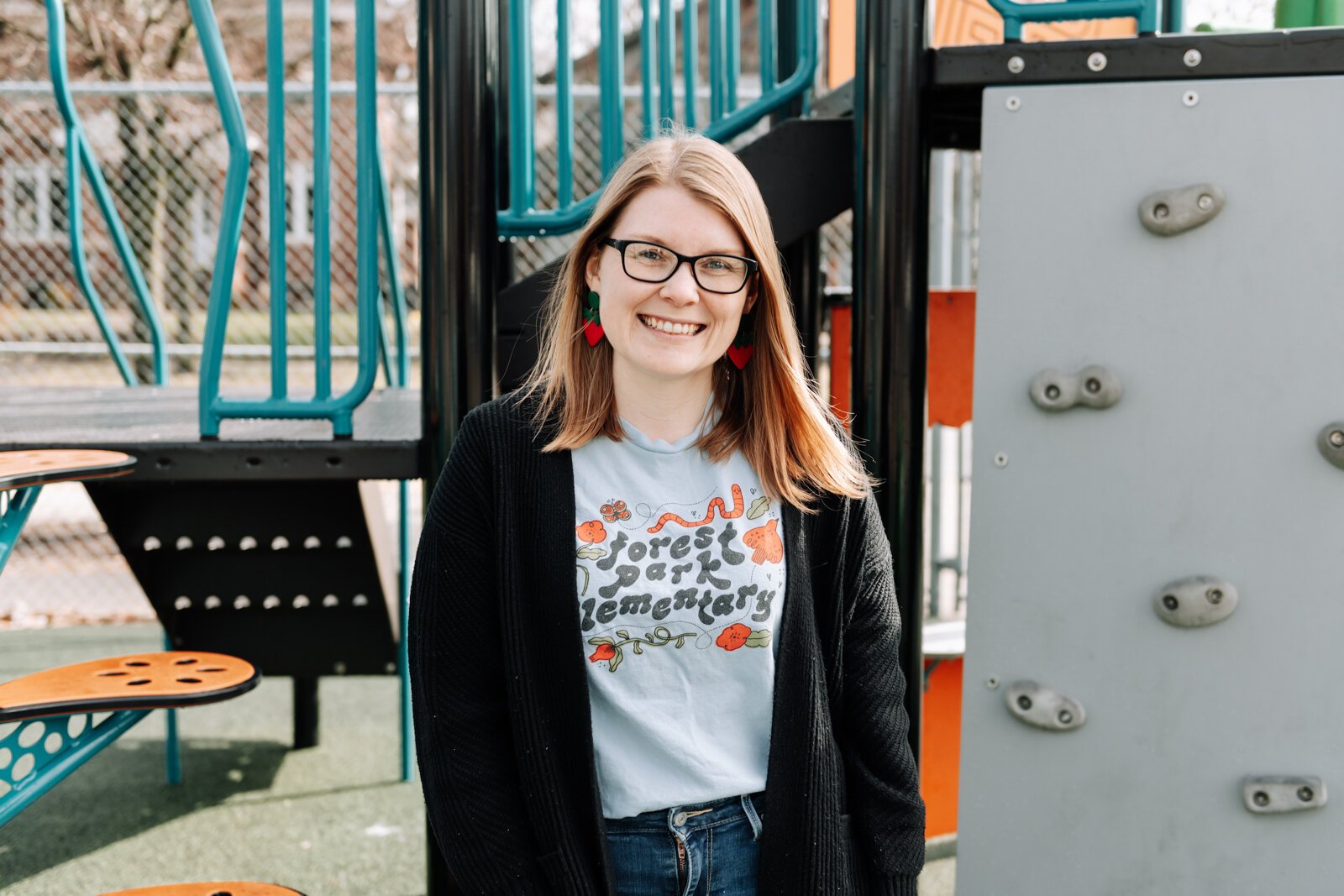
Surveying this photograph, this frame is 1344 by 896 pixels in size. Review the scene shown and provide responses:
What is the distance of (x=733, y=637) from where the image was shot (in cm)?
146

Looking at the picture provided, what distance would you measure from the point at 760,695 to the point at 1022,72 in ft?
4.04

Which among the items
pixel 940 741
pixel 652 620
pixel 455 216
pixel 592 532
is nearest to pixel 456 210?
pixel 455 216

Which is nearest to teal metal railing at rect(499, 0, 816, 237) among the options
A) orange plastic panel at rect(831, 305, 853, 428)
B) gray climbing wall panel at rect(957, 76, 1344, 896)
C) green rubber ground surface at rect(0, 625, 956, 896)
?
orange plastic panel at rect(831, 305, 853, 428)

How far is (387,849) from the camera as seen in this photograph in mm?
3326

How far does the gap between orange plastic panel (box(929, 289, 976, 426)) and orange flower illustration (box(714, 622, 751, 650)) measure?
5.65ft

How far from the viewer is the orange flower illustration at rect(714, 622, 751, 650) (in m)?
1.46

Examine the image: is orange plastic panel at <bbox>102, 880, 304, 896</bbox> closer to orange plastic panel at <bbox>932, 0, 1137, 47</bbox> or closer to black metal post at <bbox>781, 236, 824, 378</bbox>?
black metal post at <bbox>781, 236, 824, 378</bbox>

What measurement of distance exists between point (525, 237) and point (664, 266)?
1.35 meters

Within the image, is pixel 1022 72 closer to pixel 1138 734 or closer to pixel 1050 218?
pixel 1050 218

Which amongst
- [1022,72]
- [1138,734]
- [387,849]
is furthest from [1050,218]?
[387,849]

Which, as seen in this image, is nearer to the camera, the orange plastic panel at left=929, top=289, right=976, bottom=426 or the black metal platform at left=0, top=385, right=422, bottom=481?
the black metal platform at left=0, top=385, right=422, bottom=481

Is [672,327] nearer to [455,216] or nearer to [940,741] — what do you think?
[455,216]

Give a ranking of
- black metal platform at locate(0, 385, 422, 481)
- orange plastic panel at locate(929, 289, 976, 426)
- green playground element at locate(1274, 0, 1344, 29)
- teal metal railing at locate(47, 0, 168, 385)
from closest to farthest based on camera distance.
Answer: black metal platform at locate(0, 385, 422, 481) < green playground element at locate(1274, 0, 1344, 29) < teal metal railing at locate(47, 0, 168, 385) < orange plastic panel at locate(929, 289, 976, 426)

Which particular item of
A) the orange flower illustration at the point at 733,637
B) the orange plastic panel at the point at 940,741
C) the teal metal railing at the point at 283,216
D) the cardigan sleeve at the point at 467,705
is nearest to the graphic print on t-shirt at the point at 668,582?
the orange flower illustration at the point at 733,637
